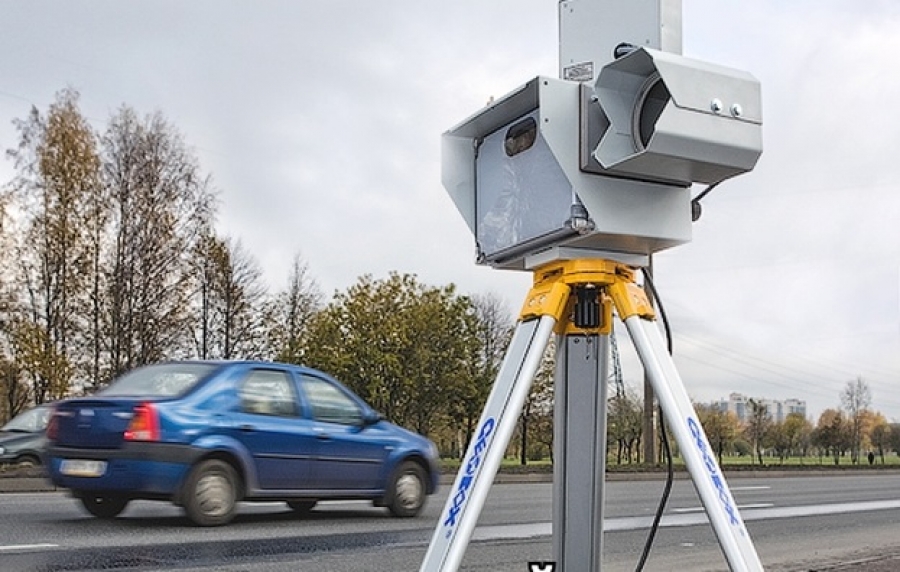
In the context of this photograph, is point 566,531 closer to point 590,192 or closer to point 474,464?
point 474,464

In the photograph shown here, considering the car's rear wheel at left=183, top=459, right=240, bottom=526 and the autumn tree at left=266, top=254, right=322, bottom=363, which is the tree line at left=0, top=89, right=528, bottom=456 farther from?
the car's rear wheel at left=183, top=459, right=240, bottom=526

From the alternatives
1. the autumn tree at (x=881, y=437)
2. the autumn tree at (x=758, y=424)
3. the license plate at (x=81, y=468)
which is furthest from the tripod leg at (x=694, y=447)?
the autumn tree at (x=881, y=437)

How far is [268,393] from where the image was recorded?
9789 mm

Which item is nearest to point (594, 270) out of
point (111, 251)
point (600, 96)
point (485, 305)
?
point (600, 96)

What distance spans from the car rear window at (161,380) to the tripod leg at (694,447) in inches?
277

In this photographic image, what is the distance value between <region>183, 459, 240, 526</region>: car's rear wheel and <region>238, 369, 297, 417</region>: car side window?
63 cm

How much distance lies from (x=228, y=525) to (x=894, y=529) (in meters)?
7.90

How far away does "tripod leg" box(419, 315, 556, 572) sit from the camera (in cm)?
254

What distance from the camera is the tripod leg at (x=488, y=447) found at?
2.54 meters

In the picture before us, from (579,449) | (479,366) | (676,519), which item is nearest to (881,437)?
(479,366)

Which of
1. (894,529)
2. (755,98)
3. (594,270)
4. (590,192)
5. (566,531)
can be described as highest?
(755,98)

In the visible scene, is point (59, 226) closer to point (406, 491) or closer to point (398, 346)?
point (398, 346)

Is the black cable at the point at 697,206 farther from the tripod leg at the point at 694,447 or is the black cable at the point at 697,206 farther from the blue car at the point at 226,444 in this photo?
the blue car at the point at 226,444

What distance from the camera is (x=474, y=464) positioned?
104 inches
